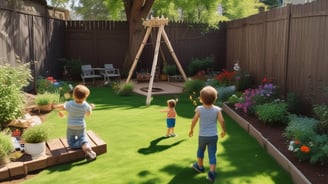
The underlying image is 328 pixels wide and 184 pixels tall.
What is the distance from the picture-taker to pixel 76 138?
5129mm

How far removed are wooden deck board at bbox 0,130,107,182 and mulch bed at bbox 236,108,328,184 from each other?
2724 mm

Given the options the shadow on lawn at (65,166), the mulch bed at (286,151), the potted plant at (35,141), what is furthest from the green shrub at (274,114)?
the potted plant at (35,141)

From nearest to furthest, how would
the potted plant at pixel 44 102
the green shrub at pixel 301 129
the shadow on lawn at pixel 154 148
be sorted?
the green shrub at pixel 301 129, the shadow on lawn at pixel 154 148, the potted plant at pixel 44 102

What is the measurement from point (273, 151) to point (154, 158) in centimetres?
179

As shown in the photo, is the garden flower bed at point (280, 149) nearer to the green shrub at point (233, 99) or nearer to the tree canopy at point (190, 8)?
the green shrub at point (233, 99)

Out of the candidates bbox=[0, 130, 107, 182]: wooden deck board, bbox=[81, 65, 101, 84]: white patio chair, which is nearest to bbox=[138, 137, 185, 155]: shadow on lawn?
bbox=[0, 130, 107, 182]: wooden deck board

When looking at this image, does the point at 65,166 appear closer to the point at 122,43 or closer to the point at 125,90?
the point at 125,90

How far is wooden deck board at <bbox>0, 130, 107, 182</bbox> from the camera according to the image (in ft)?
14.3

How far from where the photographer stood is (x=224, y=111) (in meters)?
7.95

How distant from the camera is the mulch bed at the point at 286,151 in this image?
4.05 metres

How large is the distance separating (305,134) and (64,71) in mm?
10977

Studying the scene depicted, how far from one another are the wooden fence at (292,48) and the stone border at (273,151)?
4.27 ft

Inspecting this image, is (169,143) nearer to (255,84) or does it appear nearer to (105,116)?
(105,116)

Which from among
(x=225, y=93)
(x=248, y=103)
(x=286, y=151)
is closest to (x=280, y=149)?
→ (x=286, y=151)
